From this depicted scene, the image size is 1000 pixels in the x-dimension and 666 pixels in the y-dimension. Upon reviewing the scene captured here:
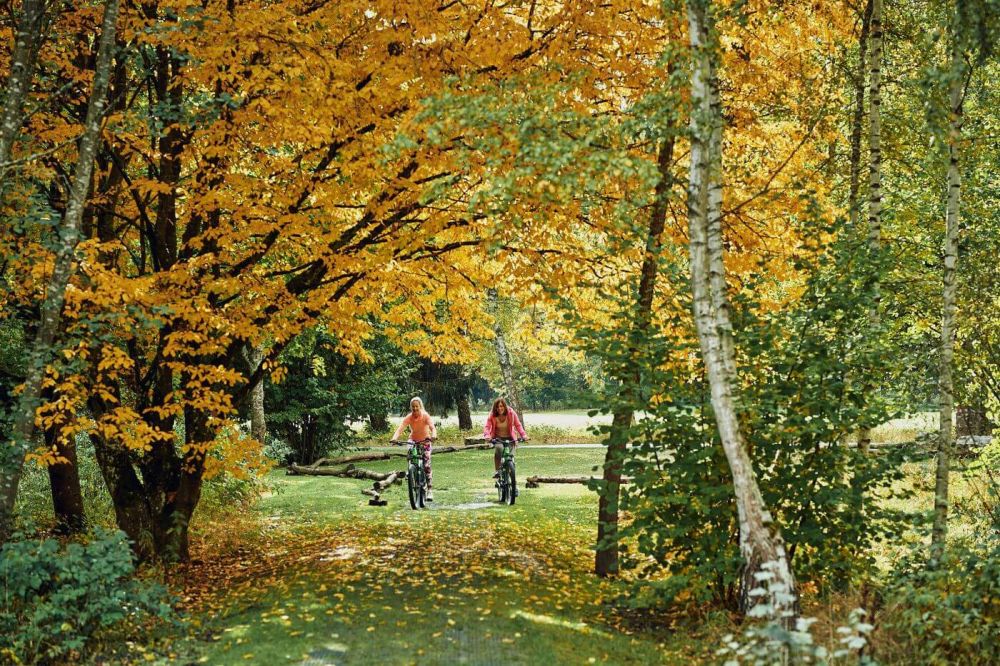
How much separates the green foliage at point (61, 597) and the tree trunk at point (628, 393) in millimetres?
3865

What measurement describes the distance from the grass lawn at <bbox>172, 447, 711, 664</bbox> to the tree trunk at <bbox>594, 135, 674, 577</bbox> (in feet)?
1.46

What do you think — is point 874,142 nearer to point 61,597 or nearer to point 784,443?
point 784,443

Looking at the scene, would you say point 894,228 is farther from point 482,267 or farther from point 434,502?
point 434,502

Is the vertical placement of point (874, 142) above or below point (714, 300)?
above

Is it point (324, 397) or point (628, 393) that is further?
point (324, 397)

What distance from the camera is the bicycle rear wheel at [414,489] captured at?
44.1 feet

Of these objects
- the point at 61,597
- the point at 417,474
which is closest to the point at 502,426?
the point at 417,474

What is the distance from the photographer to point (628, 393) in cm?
683

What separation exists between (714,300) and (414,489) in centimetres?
860

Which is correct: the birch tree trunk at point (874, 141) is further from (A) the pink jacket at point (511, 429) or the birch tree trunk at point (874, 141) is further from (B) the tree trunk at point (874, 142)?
(A) the pink jacket at point (511, 429)

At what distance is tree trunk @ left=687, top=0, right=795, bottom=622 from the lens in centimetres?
570

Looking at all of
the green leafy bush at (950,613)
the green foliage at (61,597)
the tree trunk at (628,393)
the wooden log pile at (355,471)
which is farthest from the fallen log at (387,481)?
the green leafy bush at (950,613)

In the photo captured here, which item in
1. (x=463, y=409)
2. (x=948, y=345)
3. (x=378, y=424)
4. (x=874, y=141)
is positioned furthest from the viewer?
(x=463, y=409)

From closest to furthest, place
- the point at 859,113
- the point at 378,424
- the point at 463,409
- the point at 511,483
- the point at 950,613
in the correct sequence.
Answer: the point at 950,613 < the point at 859,113 < the point at 511,483 < the point at 378,424 < the point at 463,409
